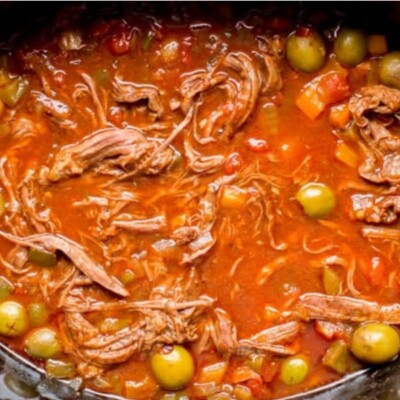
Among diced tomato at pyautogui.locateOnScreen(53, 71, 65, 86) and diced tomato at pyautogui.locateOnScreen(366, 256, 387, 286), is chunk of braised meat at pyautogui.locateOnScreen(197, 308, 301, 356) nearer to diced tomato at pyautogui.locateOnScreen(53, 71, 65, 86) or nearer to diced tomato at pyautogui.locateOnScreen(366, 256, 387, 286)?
diced tomato at pyautogui.locateOnScreen(366, 256, 387, 286)

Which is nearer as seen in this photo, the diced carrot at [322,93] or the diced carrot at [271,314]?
the diced carrot at [322,93]

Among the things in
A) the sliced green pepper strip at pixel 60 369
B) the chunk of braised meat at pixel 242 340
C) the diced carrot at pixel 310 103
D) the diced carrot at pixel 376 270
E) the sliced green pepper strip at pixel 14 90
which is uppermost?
the sliced green pepper strip at pixel 14 90

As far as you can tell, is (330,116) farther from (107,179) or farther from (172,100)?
(107,179)

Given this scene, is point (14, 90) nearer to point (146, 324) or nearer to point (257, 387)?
point (146, 324)

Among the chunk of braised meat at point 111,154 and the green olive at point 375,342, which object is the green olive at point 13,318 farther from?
the green olive at point 375,342

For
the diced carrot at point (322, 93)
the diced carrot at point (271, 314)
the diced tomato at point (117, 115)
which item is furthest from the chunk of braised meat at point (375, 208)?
the diced tomato at point (117, 115)

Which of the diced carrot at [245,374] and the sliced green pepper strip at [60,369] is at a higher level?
the sliced green pepper strip at [60,369]
